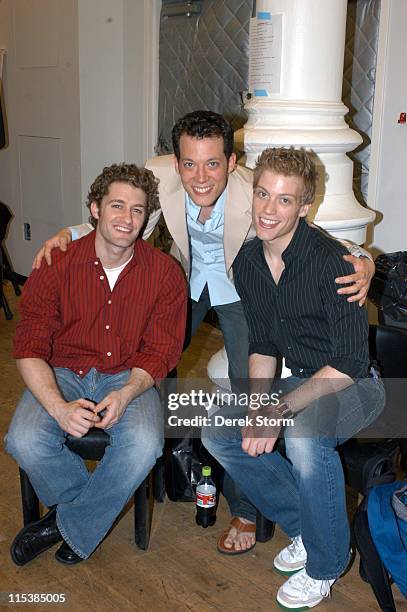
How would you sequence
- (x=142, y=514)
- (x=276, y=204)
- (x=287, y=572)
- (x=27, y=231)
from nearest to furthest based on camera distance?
(x=276, y=204) → (x=287, y=572) → (x=142, y=514) → (x=27, y=231)

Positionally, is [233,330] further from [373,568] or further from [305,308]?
[373,568]

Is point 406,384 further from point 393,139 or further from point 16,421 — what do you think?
point 393,139

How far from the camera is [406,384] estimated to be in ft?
7.23

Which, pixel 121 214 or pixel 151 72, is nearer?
pixel 121 214

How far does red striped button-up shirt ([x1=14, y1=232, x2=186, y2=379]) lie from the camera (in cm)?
217

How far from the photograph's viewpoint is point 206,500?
230cm

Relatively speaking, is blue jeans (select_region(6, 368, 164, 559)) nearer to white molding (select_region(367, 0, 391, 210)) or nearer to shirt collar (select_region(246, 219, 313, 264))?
shirt collar (select_region(246, 219, 313, 264))

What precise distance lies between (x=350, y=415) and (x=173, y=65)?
303 centimetres

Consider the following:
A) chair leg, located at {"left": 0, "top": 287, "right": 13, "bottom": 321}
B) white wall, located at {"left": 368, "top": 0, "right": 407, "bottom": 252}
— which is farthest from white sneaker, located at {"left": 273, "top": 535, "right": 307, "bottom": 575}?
chair leg, located at {"left": 0, "top": 287, "right": 13, "bottom": 321}

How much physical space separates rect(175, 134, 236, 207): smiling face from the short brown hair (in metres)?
0.18

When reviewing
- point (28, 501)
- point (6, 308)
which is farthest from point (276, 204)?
point (6, 308)

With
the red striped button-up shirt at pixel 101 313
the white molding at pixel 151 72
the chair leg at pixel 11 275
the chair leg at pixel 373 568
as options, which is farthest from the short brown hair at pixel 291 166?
the chair leg at pixel 11 275

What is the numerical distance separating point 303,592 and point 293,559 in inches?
6.0

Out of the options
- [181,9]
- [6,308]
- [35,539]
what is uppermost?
[181,9]
